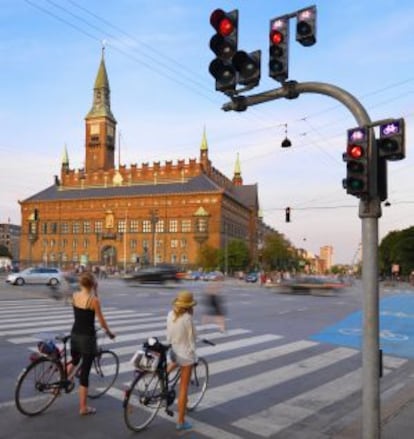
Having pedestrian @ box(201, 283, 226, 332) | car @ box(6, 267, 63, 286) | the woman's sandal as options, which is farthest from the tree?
the woman's sandal

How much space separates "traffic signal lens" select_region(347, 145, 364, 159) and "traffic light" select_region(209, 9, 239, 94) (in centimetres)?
211

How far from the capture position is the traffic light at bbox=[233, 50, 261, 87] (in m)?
7.35

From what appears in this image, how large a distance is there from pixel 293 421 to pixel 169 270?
39.5m

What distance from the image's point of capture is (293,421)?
715 centimetres

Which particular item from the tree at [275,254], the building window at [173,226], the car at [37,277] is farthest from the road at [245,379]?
the building window at [173,226]

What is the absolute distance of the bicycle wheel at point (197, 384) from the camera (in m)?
7.40

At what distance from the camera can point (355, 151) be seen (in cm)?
605

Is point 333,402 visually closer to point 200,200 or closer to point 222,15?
point 222,15

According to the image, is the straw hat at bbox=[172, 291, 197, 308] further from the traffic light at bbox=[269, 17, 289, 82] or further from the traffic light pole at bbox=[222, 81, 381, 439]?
the traffic light at bbox=[269, 17, 289, 82]

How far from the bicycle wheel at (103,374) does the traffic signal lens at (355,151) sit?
4.26 metres

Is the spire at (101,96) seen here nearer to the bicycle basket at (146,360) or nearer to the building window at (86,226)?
the building window at (86,226)

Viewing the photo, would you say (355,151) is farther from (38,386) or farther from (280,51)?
(38,386)

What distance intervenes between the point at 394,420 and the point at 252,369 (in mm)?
3533

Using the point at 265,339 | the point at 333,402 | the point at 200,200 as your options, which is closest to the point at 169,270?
the point at 265,339
